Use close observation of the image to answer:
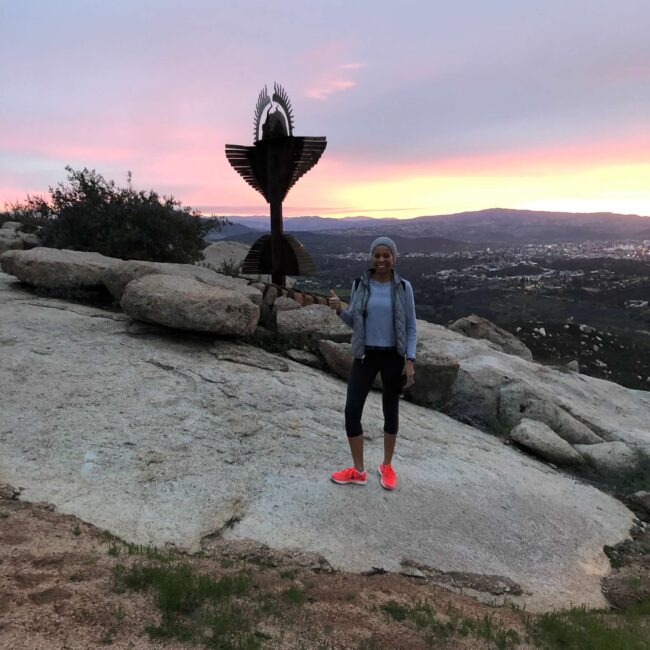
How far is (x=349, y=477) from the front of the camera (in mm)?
6145

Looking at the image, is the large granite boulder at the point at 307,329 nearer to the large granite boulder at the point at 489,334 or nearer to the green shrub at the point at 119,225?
the green shrub at the point at 119,225

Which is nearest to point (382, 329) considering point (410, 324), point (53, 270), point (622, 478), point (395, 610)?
point (410, 324)

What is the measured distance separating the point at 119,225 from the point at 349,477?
41.7ft

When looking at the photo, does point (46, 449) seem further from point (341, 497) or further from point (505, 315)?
point (505, 315)

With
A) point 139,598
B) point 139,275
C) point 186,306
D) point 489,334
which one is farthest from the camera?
point 489,334

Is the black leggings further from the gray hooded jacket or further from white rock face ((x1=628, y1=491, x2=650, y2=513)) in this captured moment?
white rock face ((x1=628, y1=491, x2=650, y2=513))

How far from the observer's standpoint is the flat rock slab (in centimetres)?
518

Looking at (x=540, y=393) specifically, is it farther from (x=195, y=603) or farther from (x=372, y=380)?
(x=195, y=603)

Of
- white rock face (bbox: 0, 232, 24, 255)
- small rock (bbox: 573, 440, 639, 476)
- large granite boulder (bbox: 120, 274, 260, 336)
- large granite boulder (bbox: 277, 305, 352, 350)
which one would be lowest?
small rock (bbox: 573, 440, 639, 476)

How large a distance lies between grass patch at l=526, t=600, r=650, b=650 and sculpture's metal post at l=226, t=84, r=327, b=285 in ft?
38.6

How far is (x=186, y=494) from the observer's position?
5.43 m

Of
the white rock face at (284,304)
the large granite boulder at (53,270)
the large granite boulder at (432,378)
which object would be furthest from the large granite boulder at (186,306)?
the large granite boulder at (432,378)

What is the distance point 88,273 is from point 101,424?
19.0ft

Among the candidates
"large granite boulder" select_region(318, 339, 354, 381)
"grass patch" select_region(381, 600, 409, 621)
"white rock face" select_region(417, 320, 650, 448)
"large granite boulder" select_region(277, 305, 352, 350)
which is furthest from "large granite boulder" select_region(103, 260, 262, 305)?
"grass patch" select_region(381, 600, 409, 621)
